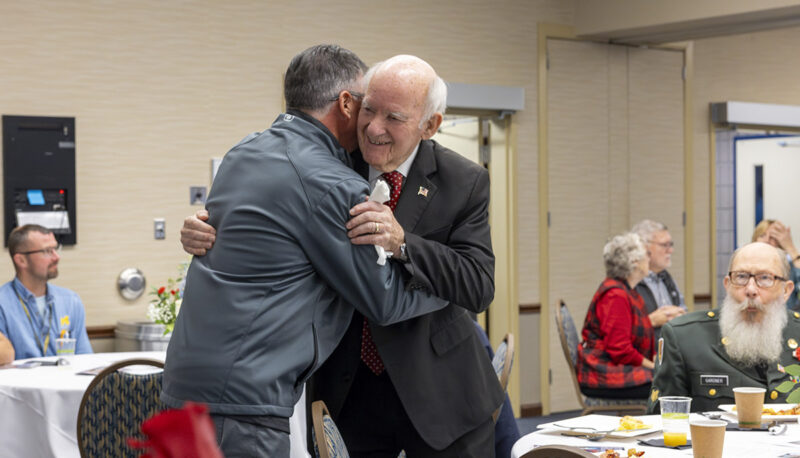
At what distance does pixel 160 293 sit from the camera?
493 centimetres

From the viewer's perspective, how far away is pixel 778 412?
2900 millimetres

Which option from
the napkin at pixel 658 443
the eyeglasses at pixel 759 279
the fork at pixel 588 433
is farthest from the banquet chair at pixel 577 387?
the napkin at pixel 658 443

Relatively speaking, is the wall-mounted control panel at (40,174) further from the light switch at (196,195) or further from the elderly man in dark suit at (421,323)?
the elderly man in dark suit at (421,323)

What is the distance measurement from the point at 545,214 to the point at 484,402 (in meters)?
5.56

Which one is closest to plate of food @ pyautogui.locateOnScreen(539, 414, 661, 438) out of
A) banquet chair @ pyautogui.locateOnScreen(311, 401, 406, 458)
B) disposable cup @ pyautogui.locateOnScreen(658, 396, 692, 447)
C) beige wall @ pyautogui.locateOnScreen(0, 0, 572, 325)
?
disposable cup @ pyautogui.locateOnScreen(658, 396, 692, 447)

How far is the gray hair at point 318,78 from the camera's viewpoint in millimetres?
2082

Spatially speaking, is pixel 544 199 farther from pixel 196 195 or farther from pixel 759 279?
pixel 759 279

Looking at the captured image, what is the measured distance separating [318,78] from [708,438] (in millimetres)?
1205

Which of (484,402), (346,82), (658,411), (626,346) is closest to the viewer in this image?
(346,82)

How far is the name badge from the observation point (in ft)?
10.8

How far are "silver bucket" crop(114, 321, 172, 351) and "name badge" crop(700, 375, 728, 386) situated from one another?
10.6 feet

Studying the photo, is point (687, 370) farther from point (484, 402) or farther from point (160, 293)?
point (160, 293)

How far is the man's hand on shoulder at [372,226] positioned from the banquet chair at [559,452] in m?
A: 0.50

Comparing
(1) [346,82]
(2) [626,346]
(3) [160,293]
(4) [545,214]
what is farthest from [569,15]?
(1) [346,82]
